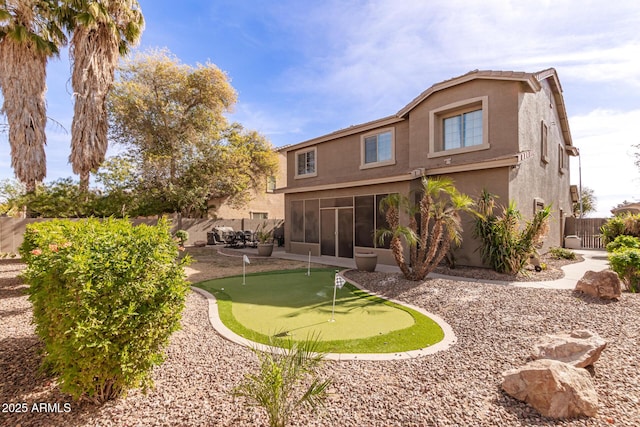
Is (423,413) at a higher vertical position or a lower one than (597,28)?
lower

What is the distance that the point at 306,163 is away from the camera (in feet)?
59.0

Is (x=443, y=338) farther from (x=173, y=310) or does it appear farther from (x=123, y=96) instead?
(x=123, y=96)

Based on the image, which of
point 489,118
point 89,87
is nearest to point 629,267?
point 489,118

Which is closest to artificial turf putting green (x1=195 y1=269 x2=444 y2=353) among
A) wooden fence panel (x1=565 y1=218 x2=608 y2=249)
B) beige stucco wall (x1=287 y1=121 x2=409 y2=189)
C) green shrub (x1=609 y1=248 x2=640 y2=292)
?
green shrub (x1=609 y1=248 x2=640 y2=292)

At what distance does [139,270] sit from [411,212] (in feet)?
27.7

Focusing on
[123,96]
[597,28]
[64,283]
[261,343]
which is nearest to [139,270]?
[64,283]

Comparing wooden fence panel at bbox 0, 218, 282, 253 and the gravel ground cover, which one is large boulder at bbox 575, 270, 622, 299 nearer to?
the gravel ground cover

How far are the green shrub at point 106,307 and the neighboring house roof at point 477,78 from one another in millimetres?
12183

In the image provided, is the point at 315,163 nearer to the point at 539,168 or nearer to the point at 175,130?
the point at 539,168

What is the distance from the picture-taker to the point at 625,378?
3.68 m

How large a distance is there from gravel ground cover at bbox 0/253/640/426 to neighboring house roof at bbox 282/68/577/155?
26.3ft

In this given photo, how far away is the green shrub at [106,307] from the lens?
2.90 metres

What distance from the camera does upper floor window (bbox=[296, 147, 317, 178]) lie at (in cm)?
1750

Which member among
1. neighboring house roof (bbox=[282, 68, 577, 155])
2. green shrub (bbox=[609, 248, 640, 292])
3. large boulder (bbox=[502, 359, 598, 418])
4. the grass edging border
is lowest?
the grass edging border
